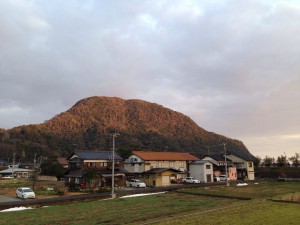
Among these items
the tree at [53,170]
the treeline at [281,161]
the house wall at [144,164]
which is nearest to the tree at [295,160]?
the treeline at [281,161]

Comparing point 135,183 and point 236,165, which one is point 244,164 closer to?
point 236,165

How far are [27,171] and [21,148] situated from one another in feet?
186

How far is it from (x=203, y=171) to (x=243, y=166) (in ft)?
57.1

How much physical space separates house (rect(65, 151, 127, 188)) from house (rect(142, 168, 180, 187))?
4.97 metres

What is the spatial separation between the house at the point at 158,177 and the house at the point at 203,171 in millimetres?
9028

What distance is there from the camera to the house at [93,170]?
53.0 metres

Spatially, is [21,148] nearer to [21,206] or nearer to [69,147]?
[69,147]

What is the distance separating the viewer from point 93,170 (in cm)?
5272

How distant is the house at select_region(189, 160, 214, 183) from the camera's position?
67.9 meters

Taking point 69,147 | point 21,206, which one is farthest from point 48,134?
point 21,206

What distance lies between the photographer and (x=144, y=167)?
65.2m

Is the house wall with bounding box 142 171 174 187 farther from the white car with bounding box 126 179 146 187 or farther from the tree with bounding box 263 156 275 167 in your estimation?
the tree with bounding box 263 156 275 167

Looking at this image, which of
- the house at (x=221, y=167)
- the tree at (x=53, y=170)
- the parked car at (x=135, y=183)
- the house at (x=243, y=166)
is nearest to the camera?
the parked car at (x=135, y=183)

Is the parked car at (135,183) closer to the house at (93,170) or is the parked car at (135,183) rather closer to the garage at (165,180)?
the house at (93,170)
